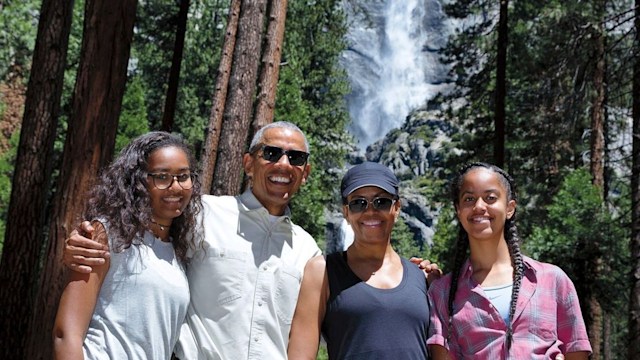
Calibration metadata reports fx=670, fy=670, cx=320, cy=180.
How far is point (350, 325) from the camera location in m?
2.62

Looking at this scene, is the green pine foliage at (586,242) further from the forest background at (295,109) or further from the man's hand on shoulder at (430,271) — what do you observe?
the man's hand on shoulder at (430,271)

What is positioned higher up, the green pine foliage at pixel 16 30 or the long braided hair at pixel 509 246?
the green pine foliage at pixel 16 30

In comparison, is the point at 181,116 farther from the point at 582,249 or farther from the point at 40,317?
the point at 40,317

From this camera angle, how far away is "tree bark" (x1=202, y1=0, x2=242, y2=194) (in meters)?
9.12

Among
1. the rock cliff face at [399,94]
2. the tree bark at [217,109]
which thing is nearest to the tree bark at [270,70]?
the tree bark at [217,109]

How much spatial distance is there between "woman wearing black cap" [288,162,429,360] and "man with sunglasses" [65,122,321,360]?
0.16 meters

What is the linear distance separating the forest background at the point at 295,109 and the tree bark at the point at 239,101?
0.02 m

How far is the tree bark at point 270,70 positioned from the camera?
7852 mm

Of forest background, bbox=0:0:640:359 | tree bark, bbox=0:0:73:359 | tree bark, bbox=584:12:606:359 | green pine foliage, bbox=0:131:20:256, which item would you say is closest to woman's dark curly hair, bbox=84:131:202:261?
forest background, bbox=0:0:640:359

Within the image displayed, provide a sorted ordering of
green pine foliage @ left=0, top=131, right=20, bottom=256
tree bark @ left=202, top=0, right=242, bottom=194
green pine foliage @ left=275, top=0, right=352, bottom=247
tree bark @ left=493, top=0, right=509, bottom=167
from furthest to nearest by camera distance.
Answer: green pine foliage @ left=275, top=0, right=352, bottom=247
green pine foliage @ left=0, top=131, right=20, bottom=256
tree bark @ left=493, top=0, right=509, bottom=167
tree bark @ left=202, top=0, right=242, bottom=194

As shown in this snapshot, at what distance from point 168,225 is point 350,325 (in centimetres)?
85

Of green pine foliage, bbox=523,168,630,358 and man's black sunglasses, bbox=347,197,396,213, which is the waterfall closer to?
green pine foliage, bbox=523,168,630,358

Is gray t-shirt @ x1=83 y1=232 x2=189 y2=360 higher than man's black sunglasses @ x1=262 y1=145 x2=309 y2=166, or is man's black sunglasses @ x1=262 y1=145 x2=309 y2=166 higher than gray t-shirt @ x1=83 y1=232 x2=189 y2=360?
man's black sunglasses @ x1=262 y1=145 x2=309 y2=166

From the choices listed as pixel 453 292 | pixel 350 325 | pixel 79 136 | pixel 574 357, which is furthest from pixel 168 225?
pixel 79 136
